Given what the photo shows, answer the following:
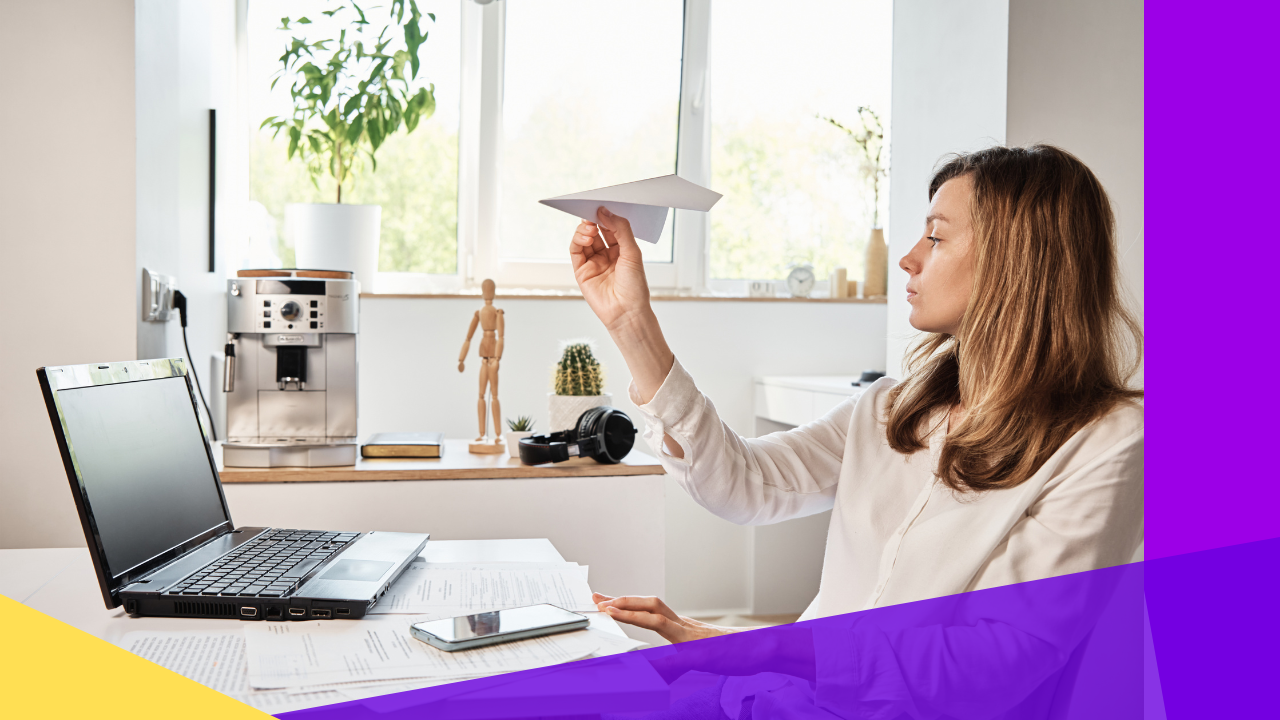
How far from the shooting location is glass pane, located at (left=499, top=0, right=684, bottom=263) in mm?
3098

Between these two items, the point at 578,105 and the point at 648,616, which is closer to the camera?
the point at 648,616

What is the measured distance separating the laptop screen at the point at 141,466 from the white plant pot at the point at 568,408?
940 mm

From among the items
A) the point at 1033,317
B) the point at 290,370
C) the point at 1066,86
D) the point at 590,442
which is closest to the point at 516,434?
the point at 590,442

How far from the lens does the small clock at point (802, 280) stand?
3.18 m

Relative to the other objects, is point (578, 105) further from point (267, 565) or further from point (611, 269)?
point (267, 565)

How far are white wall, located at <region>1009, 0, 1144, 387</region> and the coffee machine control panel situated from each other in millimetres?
1431

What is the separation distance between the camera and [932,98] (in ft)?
6.89

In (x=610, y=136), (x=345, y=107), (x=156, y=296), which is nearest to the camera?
(x=156, y=296)

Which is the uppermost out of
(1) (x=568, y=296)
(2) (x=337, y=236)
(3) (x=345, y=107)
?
(3) (x=345, y=107)

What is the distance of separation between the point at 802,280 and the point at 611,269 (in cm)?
207

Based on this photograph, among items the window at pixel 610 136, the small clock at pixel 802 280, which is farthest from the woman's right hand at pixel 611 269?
the small clock at pixel 802 280

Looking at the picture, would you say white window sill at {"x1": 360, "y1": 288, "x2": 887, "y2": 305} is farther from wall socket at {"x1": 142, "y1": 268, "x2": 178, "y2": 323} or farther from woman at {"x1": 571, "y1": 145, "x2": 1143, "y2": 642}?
woman at {"x1": 571, "y1": 145, "x2": 1143, "y2": 642}

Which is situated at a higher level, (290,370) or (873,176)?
(873,176)

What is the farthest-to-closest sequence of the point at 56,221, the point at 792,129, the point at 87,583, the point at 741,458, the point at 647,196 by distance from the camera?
the point at 792,129 < the point at 56,221 < the point at 741,458 < the point at 87,583 < the point at 647,196
